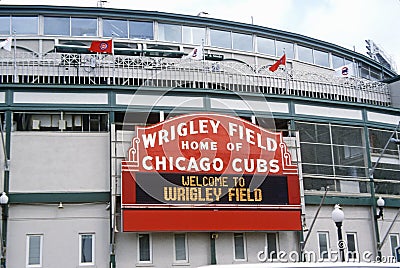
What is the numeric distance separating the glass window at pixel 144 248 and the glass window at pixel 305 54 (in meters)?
18.6

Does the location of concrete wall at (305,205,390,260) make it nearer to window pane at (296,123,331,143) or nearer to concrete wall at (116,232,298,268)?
concrete wall at (116,232,298,268)

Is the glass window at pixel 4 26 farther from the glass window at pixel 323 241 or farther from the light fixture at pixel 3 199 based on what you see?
the glass window at pixel 323 241

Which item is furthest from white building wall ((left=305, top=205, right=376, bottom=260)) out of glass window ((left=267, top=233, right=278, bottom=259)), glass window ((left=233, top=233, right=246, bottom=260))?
glass window ((left=233, top=233, right=246, bottom=260))

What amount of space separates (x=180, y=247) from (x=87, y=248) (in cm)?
333

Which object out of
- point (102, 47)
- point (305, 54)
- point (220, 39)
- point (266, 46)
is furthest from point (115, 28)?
point (305, 54)

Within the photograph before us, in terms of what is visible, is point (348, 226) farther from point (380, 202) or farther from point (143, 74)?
point (143, 74)

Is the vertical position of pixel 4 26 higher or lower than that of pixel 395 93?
higher

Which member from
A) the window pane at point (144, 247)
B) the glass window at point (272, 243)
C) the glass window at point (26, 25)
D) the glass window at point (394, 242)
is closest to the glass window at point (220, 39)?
the glass window at point (26, 25)

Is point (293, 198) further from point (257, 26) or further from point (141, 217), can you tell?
point (257, 26)

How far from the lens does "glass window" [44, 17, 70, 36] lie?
1368 inches

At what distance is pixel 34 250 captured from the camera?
23.9 metres

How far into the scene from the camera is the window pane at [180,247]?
25.0m

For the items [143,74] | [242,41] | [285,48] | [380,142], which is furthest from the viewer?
[285,48]

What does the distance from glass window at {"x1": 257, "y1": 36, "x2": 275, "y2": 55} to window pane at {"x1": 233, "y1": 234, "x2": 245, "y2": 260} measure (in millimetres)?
15052
